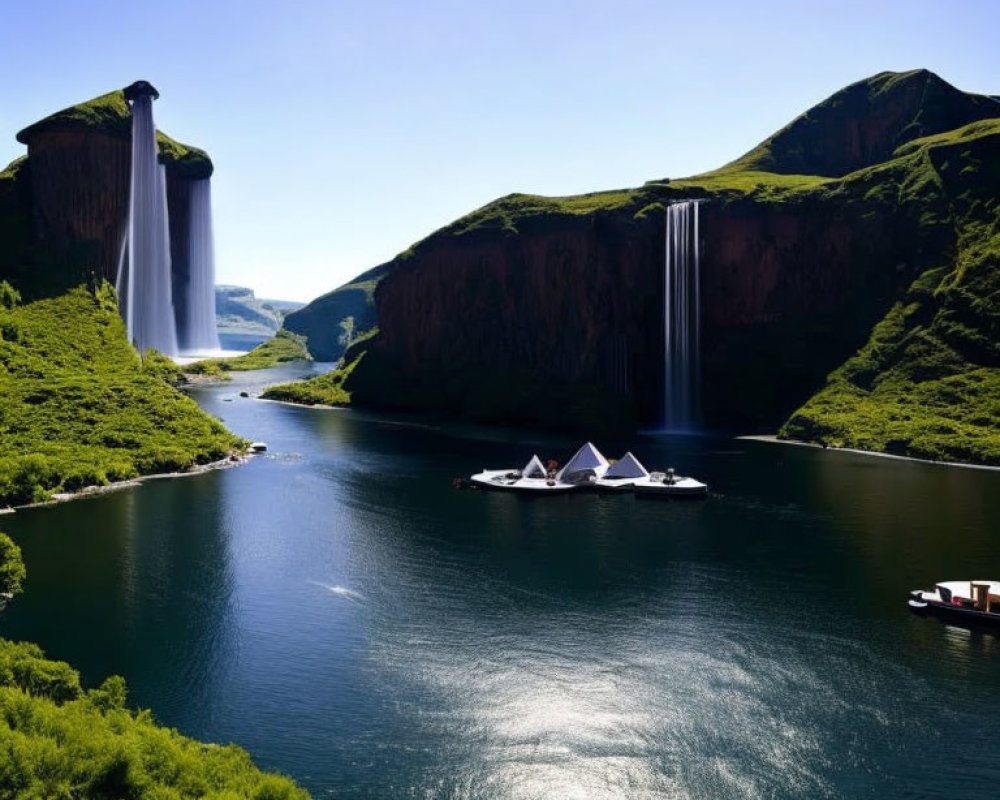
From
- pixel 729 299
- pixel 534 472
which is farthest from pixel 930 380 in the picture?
pixel 534 472

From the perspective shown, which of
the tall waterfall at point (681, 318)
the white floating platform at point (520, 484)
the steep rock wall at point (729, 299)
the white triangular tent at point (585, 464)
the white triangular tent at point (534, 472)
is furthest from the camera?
the tall waterfall at point (681, 318)

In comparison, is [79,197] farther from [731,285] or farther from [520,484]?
[731,285]

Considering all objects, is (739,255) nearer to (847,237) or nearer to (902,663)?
(847,237)

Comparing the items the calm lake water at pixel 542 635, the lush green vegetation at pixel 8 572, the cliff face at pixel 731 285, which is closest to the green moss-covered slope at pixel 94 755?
the calm lake water at pixel 542 635

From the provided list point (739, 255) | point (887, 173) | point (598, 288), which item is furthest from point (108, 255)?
point (887, 173)

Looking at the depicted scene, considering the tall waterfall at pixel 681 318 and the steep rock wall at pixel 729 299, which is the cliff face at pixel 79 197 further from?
the tall waterfall at pixel 681 318
